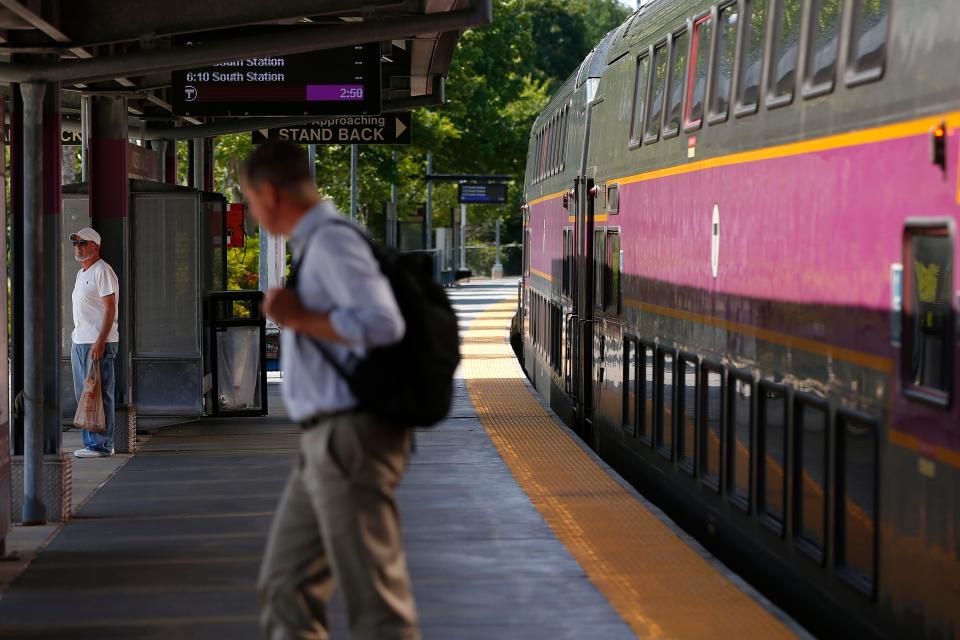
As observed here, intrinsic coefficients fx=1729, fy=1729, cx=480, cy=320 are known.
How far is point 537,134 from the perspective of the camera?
25.0m

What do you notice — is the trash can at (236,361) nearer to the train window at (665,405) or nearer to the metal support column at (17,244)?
the metal support column at (17,244)

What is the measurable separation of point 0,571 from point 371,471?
4570mm

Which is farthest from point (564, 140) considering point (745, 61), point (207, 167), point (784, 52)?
point (784, 52)

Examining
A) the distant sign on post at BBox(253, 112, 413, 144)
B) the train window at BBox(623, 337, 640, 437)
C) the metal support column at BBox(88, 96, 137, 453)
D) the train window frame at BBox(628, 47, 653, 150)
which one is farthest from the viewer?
the distant sign on post at BBox(253, 112, 413, 144)

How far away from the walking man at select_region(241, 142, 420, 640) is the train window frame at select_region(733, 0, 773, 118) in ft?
13.0

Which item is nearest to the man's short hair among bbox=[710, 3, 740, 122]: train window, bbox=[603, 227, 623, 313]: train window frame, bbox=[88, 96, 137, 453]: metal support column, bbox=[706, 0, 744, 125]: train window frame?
bbox=[706, 0, 744, 125]: train window frame

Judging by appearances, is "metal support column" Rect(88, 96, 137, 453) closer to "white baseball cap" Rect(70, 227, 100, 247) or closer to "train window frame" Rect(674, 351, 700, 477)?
"white baseball cap" Rect(70, 227, 100, 247)

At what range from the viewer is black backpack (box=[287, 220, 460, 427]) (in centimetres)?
497

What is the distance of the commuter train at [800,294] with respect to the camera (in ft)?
19.9

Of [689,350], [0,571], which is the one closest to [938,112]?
[689,350]

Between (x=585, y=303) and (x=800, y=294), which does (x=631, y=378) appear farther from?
(x=800, y=294)

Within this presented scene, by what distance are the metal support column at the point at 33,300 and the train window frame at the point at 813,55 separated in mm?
4794

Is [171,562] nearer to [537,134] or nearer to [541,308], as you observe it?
[541,308]

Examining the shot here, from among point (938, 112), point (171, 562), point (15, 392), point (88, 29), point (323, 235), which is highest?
point (88, 29)
